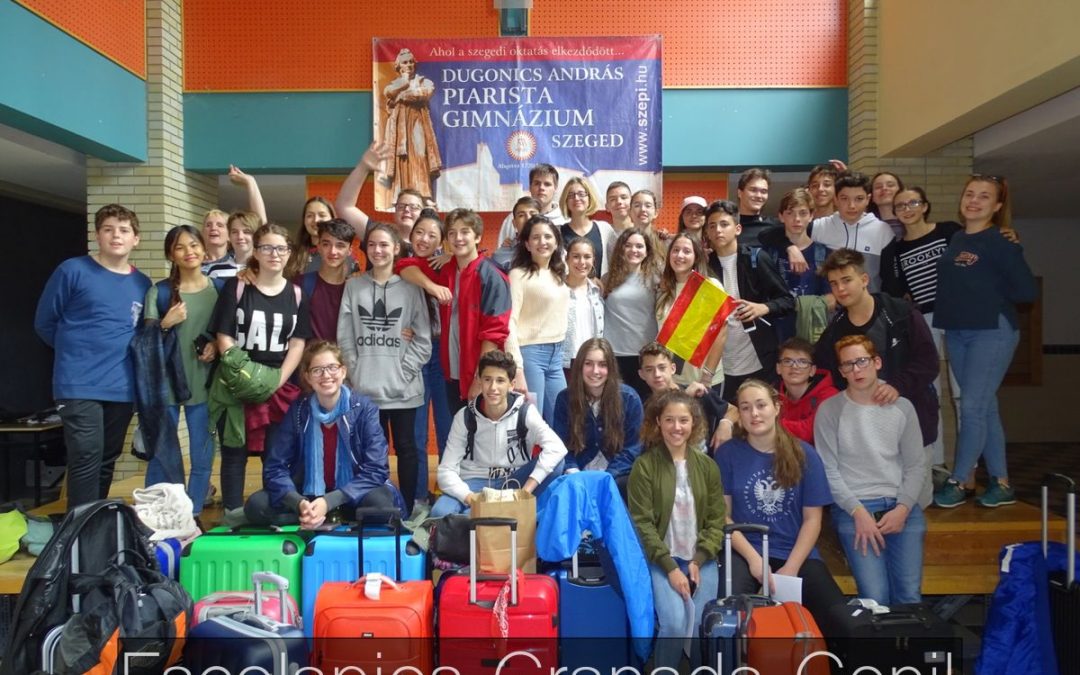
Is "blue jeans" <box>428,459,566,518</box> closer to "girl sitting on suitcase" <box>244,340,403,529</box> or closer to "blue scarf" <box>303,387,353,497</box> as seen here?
"girl sitting on suitcase" <box>244,340,403,529</box>

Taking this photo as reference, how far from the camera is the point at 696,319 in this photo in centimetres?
416

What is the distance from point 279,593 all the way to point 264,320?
1547 millimetres

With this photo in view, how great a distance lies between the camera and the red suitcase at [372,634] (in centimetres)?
270

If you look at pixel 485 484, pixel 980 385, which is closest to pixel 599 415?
pixel 485 484

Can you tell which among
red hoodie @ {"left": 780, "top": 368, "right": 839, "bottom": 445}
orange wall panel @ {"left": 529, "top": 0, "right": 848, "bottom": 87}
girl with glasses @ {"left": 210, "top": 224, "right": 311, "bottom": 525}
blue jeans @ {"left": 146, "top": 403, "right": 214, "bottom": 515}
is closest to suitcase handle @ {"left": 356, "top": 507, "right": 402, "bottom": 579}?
girl with glasses @ {"left": 210, "top": 224, "right": 311, "bottom": 525}

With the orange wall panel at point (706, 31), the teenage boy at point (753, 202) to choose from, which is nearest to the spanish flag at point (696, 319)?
the teenage boy at point (753, 202)

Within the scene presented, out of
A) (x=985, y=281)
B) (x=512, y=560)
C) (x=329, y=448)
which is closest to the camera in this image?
(x=512, y=560)

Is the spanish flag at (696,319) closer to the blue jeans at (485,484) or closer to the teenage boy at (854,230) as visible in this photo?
the teenage boy at (854,230)

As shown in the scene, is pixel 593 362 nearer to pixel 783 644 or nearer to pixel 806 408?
pixel 806 408

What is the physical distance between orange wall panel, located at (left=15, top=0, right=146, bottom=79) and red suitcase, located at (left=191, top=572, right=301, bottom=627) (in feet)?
13.7

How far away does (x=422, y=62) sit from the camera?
6.95 meters

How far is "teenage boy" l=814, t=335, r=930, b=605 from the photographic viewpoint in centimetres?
357

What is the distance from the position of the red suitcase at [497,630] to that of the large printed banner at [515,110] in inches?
186

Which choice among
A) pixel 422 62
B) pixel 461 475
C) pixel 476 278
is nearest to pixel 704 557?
pixel 461 475
